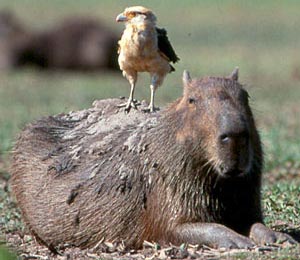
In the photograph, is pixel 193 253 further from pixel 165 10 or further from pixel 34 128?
pixel 165 10

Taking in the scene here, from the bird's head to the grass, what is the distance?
3.30 ft

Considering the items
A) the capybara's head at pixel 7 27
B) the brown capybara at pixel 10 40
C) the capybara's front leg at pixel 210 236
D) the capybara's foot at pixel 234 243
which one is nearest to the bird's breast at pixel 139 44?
the capybara's front leg at pixel 210 236

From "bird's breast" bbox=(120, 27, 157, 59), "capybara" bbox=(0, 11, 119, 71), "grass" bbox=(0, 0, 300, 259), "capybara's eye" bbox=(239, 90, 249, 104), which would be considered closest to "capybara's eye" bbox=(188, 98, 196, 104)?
"capybara's eye" bbox=(239, 90, 249, 104)

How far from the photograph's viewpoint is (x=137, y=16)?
8.12m

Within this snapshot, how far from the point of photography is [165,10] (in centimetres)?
3984

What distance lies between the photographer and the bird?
25.9 feet

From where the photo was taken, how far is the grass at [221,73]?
10867mm

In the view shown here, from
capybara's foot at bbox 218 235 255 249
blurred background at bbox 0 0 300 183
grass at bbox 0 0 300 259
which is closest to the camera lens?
capybara's foot at bbox 218 235 255 249

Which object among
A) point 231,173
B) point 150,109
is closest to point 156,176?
point 231,173

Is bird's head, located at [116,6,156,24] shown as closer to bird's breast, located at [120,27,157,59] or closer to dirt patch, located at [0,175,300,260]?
bird's breast, located at [120,27,157,59]

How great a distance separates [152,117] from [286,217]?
1.33 m

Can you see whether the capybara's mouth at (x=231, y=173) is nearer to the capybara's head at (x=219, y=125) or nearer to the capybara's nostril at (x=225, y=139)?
the capybara's head at (x=219, y=125)

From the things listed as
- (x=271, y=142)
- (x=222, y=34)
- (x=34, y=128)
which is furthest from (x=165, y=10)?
(x=34, y=128)

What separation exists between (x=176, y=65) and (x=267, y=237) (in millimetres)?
16022
